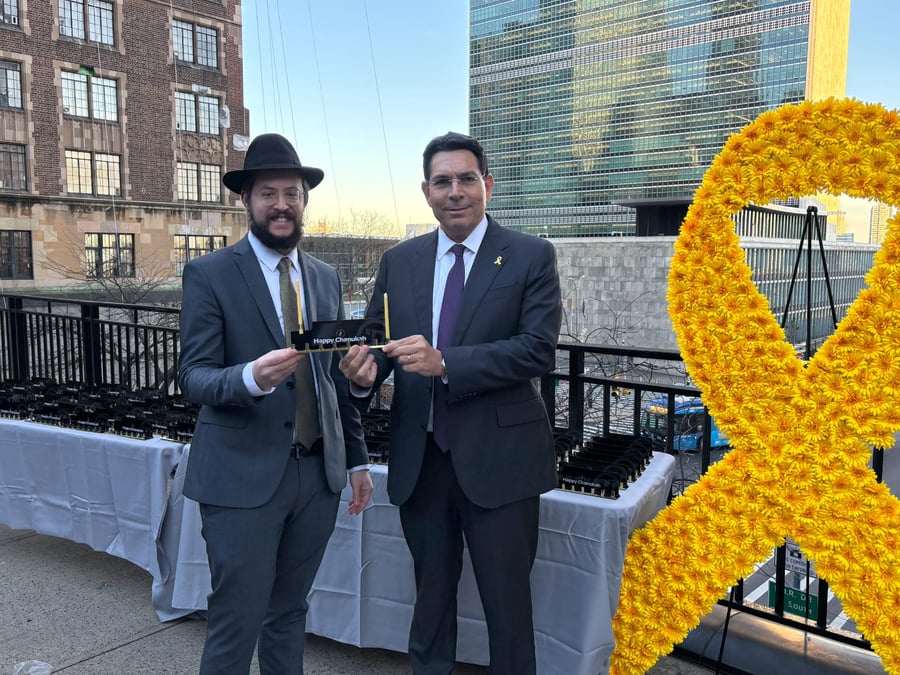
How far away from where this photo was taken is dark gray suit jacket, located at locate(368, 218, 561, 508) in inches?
89.8

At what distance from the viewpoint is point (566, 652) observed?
2713 millimetres

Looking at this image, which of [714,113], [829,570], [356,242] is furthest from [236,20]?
[714,113]

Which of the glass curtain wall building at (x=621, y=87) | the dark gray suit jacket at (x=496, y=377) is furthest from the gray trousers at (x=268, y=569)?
the glass curtain wall building at (x=621, y=87)

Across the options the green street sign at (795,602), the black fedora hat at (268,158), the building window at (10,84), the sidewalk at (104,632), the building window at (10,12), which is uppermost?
the building window at (10,12)

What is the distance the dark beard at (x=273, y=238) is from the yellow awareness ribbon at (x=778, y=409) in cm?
150

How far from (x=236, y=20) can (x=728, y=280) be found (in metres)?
47.0

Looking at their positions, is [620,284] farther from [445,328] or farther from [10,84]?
[445,328]

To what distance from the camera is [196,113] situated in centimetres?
4184

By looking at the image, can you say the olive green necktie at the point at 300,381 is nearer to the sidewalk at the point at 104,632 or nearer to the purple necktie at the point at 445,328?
the purple necktie at the point at 445,328

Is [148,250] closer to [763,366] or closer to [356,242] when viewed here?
[356,242]

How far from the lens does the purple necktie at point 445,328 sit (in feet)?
7.87

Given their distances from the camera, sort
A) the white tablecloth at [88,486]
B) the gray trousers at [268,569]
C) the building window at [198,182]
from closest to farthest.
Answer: the gray trousers at [268,569], the white tablecloth at [88,486], the building window at [198,182]

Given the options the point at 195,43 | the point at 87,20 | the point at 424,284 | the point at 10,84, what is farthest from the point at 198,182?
the point at 424,284

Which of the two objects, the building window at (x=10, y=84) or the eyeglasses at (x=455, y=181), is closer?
the eyeglasses at (x=455, y=181)
